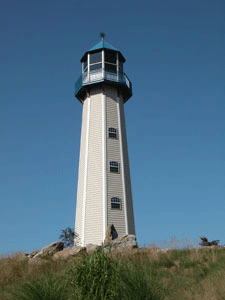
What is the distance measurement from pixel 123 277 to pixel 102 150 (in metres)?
20.1

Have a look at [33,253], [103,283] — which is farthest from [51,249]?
[103,283]

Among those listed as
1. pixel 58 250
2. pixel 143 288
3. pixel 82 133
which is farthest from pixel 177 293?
pixel 82 133

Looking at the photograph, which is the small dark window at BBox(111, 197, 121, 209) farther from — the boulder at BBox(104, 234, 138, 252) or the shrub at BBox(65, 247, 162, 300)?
the shrub at BBox(65, 247, 162, 300)

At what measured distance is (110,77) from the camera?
3350 centimetres

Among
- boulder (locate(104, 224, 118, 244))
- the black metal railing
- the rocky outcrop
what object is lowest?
the rocky outcrop

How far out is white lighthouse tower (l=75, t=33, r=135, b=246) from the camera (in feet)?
91.9

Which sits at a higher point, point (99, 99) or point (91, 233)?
point (99, 99)

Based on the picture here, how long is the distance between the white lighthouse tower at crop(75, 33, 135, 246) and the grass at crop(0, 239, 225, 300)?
10993mm

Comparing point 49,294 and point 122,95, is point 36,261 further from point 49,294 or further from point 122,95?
point 122,95

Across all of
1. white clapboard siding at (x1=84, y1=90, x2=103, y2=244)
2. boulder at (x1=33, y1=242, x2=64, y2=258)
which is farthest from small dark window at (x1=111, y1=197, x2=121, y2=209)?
boulder at (x1=33, y1=242, x2=64, y2=258)

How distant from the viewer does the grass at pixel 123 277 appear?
9.65m

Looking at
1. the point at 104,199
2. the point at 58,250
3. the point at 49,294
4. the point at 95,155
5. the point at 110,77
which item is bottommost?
the point at 49,294

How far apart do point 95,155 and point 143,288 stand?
→ 2073 cm

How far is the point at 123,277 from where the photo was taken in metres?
10.6
